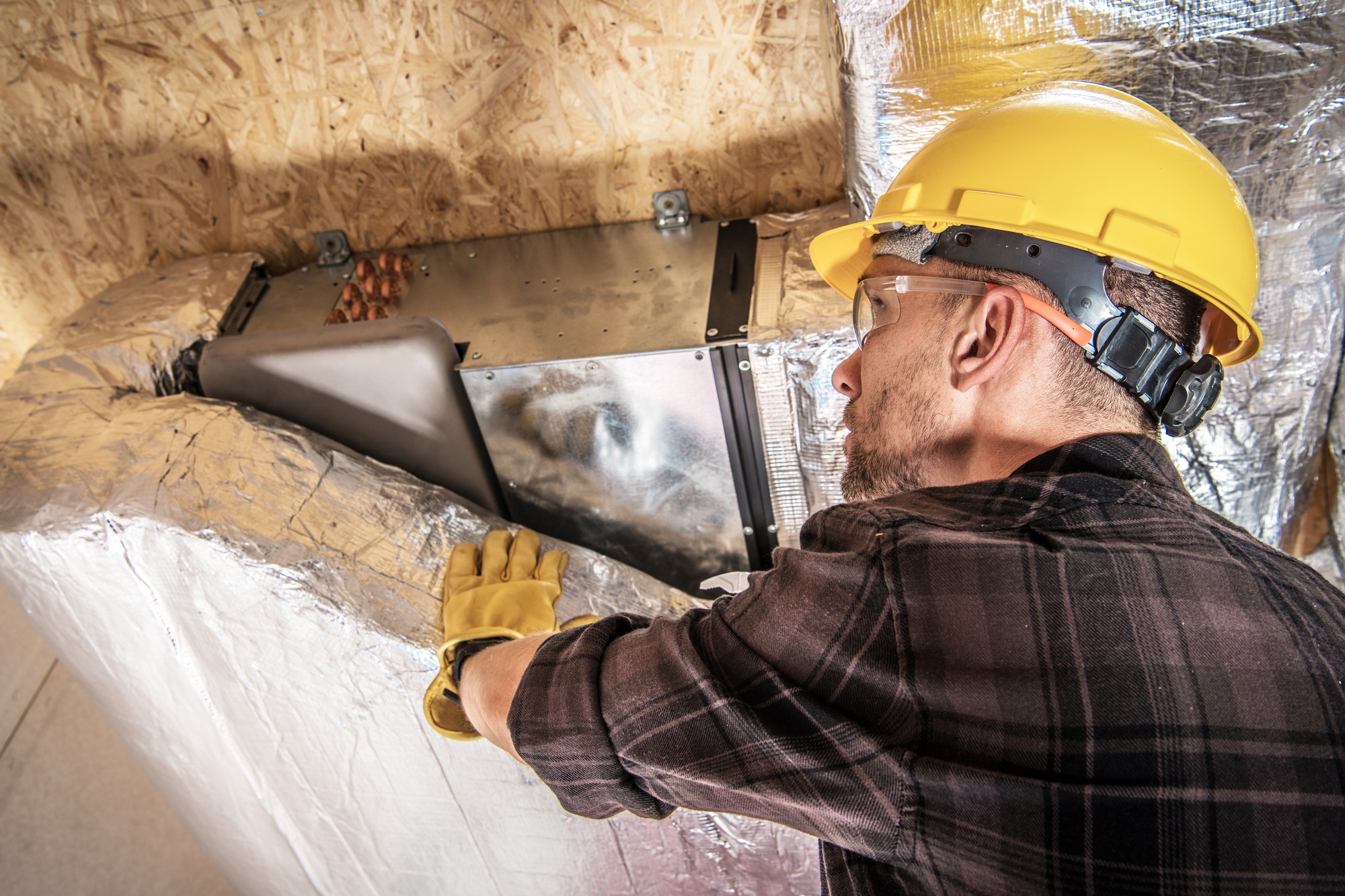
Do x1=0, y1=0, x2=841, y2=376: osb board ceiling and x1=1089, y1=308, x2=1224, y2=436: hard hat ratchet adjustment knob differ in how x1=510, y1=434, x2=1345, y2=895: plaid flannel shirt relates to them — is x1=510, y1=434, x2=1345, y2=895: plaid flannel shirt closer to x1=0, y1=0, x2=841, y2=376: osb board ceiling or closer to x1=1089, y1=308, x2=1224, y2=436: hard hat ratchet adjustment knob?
x1=1089, y1=308, x2=1224, y2=436: hard hat ratchet adjustment knob

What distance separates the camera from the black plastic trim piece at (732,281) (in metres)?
1.43

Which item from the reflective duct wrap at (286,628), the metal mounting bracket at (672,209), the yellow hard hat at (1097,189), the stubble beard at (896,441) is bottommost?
the reflective duct wrap at (286,628)

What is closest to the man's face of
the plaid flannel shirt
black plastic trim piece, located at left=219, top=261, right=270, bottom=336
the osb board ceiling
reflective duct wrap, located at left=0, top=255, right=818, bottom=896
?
the plaid flannel shirt

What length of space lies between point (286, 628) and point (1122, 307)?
1.19 metres

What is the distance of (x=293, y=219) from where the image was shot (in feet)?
6.05

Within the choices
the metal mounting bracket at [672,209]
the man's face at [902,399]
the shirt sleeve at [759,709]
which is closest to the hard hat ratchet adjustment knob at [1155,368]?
the man's face at [902,399]

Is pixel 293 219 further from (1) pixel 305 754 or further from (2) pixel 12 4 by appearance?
(1) pixel 305 754

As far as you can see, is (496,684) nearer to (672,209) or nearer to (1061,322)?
(1061,322)

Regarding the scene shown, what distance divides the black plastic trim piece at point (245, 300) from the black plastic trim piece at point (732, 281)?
87cm

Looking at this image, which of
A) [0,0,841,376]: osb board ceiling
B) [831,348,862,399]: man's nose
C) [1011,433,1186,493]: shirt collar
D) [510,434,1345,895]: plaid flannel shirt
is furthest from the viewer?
[0,0,841,376]: osb board ceiling

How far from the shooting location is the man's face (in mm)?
921

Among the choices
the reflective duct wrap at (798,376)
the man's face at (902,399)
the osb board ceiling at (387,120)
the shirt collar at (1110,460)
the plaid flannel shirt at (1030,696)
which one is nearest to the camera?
the plaid flannel shirt at (1030,696)

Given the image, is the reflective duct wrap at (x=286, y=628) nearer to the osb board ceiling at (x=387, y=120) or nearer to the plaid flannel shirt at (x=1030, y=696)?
the osb board ceiling at (x=387, y=120)

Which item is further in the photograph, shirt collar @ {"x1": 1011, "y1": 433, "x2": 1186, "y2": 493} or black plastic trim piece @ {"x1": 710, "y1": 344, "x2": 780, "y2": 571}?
black plastic trim piece @ {"x1": 710, "y1": 344, "x2": 780, "y2": 571}
